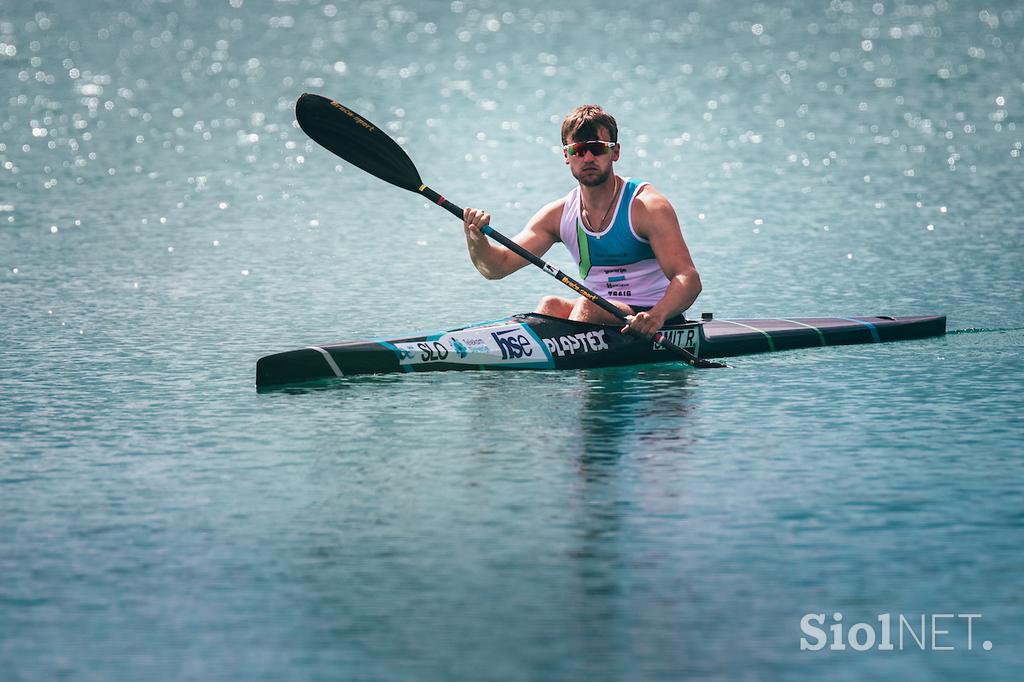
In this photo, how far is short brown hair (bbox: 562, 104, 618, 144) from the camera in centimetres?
1068

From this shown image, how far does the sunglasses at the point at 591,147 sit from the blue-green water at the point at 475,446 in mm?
1319

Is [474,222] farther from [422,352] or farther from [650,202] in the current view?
[650,202]

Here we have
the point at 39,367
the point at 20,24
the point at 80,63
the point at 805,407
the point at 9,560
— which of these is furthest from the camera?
the point at 20,24

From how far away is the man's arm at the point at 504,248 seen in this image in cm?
1077

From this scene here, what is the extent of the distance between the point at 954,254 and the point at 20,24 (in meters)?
61.6

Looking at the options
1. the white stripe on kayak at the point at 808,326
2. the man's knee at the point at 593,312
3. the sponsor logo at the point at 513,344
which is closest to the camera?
the sponsor logo at the point at 513,344

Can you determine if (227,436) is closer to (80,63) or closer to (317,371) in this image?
(317,371)

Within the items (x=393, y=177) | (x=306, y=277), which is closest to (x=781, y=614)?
(x=393, y=177)

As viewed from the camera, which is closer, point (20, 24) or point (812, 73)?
point (812, 73)

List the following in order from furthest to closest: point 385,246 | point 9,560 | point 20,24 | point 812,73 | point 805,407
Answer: point 20,24, point 812,73, point 385,246, point 805,407, point 9,560

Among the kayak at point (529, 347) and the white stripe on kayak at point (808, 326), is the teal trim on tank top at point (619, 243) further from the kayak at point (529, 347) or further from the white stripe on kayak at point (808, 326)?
the white stripe on kayak at point (808, 326)

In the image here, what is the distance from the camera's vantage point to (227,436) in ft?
30.1

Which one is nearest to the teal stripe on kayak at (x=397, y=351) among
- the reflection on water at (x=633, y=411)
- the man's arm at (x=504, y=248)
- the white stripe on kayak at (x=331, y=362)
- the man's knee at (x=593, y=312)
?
the white stripe on kayak at (x=331, y=362)

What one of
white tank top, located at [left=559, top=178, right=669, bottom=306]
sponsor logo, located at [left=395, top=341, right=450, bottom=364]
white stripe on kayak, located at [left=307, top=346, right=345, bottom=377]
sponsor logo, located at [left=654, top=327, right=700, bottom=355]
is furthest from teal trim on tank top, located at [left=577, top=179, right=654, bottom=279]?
white stripe on kayak, located at [left=307, top=346, right=345, bottom=377]
